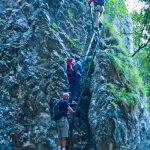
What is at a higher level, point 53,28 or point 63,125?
point 53,28

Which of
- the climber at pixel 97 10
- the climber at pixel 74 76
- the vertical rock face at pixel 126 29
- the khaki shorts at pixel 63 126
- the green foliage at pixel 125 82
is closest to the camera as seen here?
the khaki shorts at pixel 63 126

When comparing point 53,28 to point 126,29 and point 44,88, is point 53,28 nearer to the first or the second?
point 44,88

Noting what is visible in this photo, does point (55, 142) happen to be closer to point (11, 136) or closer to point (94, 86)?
point (11, 136)

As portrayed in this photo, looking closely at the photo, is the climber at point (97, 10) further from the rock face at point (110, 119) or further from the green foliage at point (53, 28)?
the rock face at point (110, 119)

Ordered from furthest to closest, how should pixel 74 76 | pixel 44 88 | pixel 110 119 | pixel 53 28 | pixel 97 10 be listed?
pixel 97 10
pixel 53 28
pixel 74 76
pixel 44 88
pixel 110 119

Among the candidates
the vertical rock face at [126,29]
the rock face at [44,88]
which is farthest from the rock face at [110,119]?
the vertical rock face at [126,29]

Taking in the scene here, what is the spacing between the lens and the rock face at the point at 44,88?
11.3 meters

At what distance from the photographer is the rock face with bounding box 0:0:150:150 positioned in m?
11.3

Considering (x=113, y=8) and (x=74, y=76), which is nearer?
(x=74, y=76)

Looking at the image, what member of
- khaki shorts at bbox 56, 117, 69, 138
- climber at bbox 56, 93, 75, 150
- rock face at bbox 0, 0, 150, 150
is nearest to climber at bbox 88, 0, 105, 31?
rock face at bbox 0, 0, 150, 150

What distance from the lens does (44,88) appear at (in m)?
12.6

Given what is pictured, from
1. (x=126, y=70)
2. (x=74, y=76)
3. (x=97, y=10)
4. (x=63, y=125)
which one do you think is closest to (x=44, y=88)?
(x=74, y=76)

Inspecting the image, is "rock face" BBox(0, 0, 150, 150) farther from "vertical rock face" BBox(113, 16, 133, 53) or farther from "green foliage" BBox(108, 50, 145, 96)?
"vertical rock face" BBox(113, 16, 133, 53)

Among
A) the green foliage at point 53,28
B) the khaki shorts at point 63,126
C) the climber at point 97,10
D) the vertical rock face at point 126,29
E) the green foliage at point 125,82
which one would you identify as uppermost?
the vertical rock face at point 126,29
